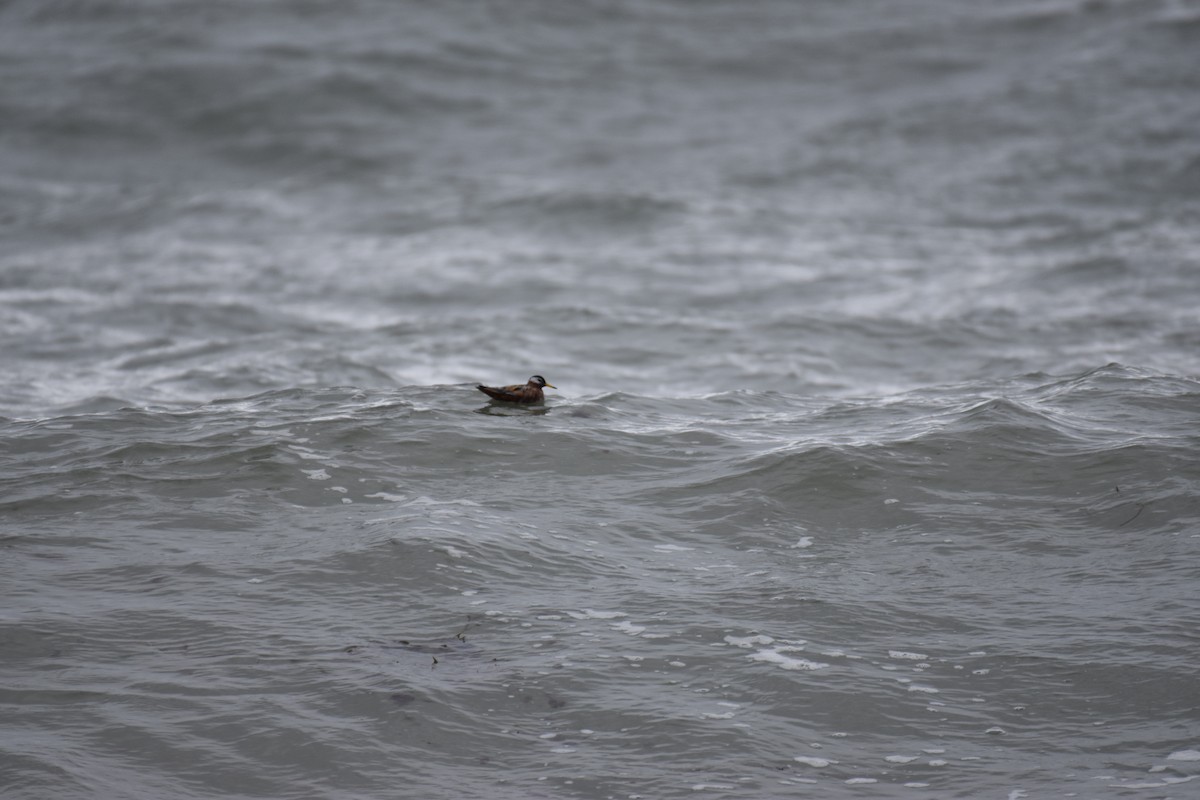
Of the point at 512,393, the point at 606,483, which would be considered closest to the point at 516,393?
the point at 512,393

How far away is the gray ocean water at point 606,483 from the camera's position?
220 inches

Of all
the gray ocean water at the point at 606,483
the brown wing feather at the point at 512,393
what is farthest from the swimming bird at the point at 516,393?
the gray ocean water at the point at 606,483

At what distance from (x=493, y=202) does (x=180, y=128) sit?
8.28m

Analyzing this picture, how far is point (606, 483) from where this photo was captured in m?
8.48

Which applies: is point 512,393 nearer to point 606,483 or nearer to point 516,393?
point 516,393

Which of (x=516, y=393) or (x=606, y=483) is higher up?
(x=516, y=393)

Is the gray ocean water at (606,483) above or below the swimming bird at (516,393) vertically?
below

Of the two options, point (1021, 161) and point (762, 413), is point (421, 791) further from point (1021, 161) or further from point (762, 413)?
point (1021, 161)

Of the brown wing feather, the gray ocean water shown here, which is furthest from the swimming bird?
the gray ocean water

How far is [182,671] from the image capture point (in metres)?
5.98

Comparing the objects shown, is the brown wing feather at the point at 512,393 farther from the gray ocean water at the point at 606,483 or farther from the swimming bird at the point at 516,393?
the gray ocean water at the point at 606,483

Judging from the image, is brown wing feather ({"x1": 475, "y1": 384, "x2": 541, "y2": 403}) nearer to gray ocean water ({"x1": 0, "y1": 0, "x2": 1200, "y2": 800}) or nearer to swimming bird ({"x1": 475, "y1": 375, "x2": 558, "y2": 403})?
swimming bird ({"x1": 475, "y1": 375, "x2": 558, "y2": 403})

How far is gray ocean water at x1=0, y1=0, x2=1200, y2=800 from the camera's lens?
18.3 ft

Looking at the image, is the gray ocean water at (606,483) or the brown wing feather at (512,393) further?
the brown wing feather at (512,393)
